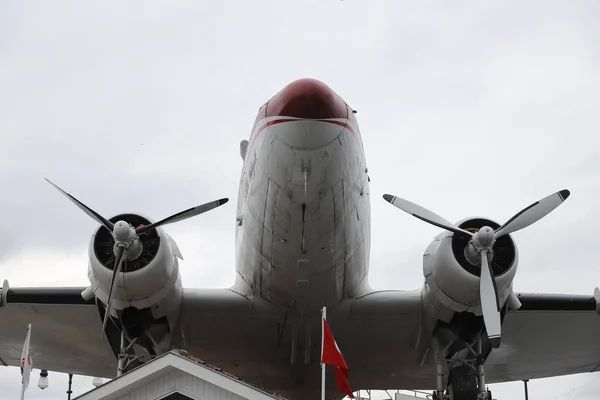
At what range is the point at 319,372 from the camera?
55.6ft

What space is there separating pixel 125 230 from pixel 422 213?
564cm

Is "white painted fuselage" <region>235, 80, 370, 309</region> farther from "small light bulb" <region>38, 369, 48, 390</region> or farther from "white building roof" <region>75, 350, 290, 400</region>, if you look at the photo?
"small light bulb" <region>38, 369, 48, 390</region>

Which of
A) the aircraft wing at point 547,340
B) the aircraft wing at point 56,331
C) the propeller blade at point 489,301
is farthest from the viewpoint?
the aircraft wing at point 547,340

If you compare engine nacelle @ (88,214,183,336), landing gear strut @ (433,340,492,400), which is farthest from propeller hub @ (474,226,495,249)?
engine nacelle @ (88,214,183,336)

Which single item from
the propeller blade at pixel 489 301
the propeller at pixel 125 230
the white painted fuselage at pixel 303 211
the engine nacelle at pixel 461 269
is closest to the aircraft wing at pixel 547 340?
the engine nacelle at pixel 461 269

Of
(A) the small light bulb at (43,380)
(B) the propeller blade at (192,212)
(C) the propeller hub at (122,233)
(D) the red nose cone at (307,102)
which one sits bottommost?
(A) the small light bulb at (43,380)

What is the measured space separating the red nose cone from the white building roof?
4625mm

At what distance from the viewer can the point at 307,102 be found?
12.7 metres

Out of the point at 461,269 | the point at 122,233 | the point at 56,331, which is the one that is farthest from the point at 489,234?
the point at 56,331

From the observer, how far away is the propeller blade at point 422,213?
572 inches

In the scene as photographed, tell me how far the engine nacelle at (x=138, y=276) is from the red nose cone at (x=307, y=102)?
3585 millimetres

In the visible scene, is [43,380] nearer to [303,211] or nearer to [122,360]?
[122,360]

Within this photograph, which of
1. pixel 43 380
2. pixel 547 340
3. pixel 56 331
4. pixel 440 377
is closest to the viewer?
pixel 440 377

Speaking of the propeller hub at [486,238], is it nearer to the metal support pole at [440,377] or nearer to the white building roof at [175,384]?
the metal support pole at [440,377]
